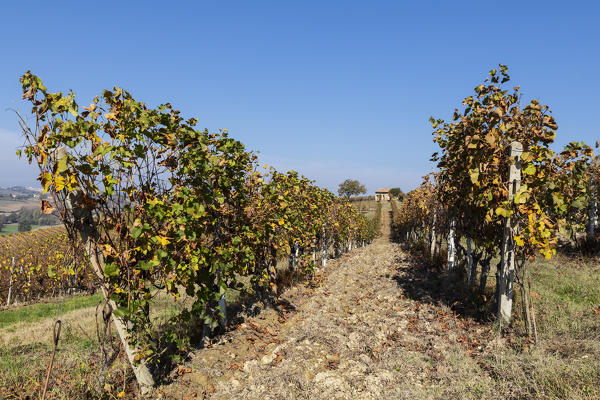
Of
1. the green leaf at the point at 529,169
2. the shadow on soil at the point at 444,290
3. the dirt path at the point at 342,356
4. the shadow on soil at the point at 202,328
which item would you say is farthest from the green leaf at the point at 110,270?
the shadow on soil at the point at 444,290

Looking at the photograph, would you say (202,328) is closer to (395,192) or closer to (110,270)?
(110,270)

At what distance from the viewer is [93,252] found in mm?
4168

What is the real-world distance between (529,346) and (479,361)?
2.95 feet

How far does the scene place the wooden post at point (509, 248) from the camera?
589 centimetres

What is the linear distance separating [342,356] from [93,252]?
4.61 meters

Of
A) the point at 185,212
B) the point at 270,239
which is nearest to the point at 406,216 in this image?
the point at 270,239

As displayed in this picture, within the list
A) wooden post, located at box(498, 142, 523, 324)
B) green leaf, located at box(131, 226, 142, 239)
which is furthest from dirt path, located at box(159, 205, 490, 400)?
green leaf, located at box(131, 226, 142, 239)

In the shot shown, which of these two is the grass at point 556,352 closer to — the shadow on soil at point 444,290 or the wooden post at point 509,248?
the wooden post at point 509,248

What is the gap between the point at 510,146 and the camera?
19.6 feet

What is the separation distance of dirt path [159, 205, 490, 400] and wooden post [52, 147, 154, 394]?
398 mm

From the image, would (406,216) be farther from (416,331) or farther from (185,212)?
(185,212)

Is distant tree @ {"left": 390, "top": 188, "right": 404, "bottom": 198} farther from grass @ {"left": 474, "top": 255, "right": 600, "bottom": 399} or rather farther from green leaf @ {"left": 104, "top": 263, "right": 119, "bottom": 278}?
green leaf @ {"left": 104, "top": 263, "right": 119, "bottom": 278}

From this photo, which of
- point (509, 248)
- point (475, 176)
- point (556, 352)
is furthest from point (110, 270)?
point (509, 248)

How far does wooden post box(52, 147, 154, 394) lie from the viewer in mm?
3918
